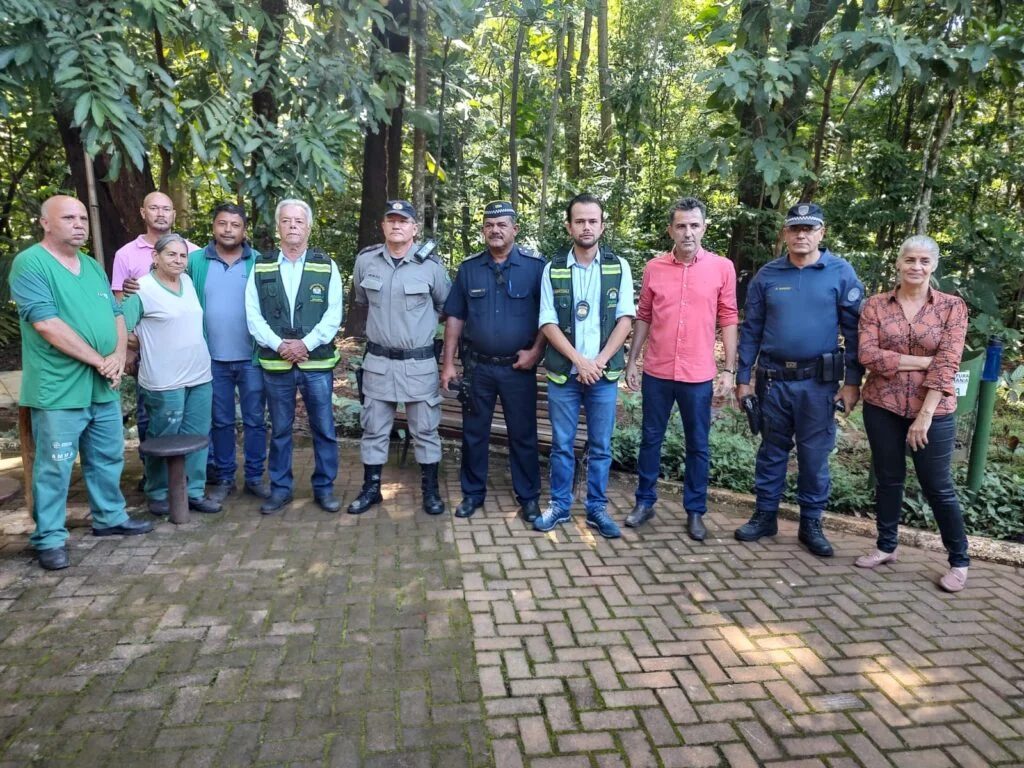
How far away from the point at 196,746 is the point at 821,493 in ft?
11.7

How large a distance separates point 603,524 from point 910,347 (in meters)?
2.06

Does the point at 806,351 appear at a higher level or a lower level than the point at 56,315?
lower

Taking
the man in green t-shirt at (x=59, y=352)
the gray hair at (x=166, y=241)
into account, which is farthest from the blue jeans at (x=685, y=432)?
the man in green t-shirt at (x=59, y=352)

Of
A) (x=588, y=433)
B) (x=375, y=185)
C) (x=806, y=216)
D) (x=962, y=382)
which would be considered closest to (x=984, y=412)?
(x=962, y=382)

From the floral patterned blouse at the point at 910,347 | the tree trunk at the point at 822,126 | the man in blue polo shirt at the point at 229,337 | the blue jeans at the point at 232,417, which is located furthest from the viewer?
the tree trunk at the point at 822,126

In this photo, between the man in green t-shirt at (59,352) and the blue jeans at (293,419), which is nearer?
the man in green t-shirt at (59,352)

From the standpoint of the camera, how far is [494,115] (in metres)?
14.4

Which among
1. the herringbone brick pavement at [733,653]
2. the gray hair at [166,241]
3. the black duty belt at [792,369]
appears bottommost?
the herringbone brick pavement at [733,653]

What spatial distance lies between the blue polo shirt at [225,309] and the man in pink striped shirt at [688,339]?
2683 mm

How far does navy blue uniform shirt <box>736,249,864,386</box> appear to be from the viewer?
398 centimetres

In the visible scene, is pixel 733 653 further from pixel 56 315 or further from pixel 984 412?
pixel 56 315

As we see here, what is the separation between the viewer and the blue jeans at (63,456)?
3.73 m

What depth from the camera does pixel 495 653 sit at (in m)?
3.08

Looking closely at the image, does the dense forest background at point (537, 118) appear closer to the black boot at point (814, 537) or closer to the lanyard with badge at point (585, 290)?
the lanyard with badge at point (585, 290)
